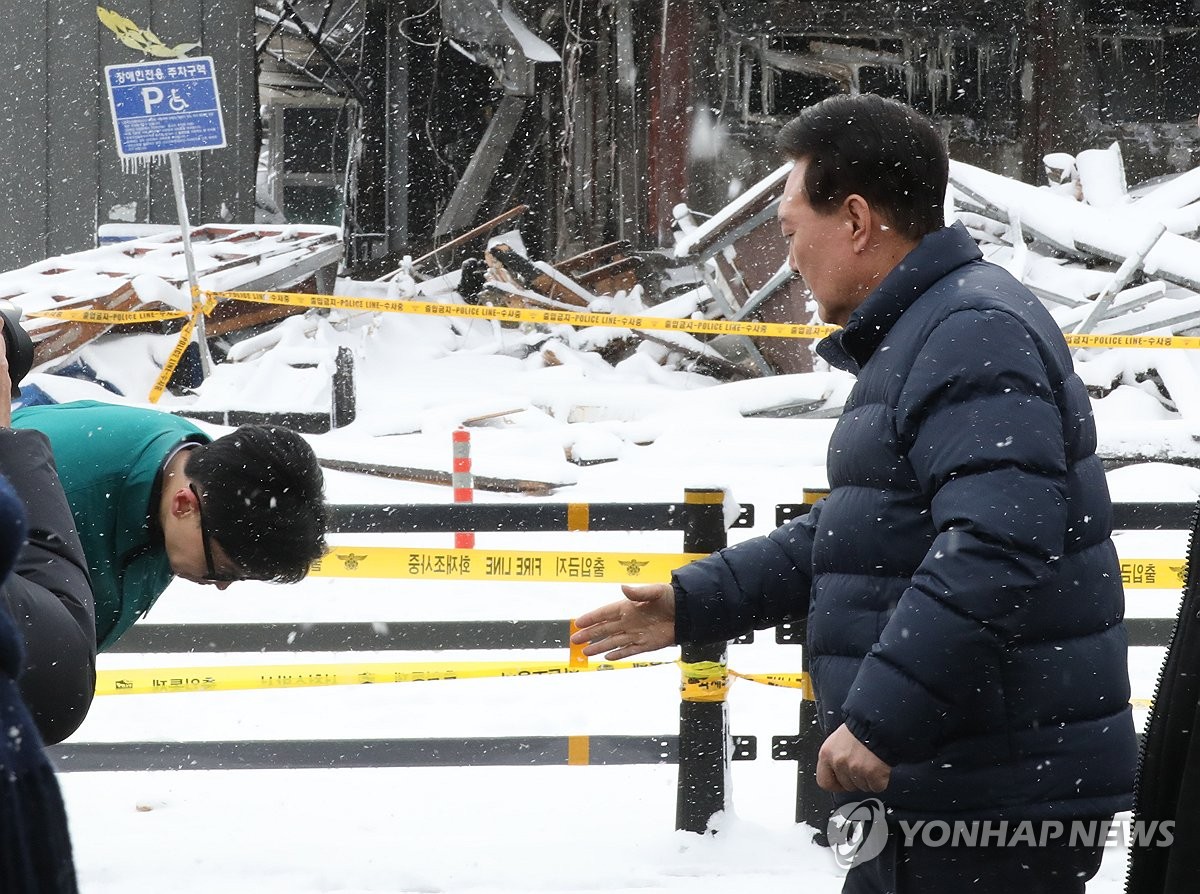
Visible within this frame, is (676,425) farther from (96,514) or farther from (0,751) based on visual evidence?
(0,751)

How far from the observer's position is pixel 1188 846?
1.46 m

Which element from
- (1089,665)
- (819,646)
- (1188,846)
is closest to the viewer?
(1188,846)

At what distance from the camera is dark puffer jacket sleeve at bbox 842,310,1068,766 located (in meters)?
1.81

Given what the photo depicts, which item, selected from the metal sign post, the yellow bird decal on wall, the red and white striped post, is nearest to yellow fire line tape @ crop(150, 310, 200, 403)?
the metal sign post

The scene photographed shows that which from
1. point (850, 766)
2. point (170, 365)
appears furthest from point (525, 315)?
point (850, 766)

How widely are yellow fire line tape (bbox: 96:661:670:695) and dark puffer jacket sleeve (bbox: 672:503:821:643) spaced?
5.68 ft

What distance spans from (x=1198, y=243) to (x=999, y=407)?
11680 millimetres

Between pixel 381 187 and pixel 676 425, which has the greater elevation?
pixel 381 187

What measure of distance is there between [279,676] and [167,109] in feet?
30.6

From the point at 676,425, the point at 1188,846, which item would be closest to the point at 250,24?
the point at 676,425

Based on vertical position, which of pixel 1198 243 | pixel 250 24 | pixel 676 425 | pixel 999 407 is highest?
pixel 250 24

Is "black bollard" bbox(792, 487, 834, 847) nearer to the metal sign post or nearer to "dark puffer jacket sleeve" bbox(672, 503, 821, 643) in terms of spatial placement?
"dark puffer jacket sleeve" bbox(672, 503, 821, 643)

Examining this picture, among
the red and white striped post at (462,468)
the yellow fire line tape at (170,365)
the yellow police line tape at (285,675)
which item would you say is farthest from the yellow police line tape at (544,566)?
the yellow fire line tape at (170,365)

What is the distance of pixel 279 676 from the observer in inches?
167
